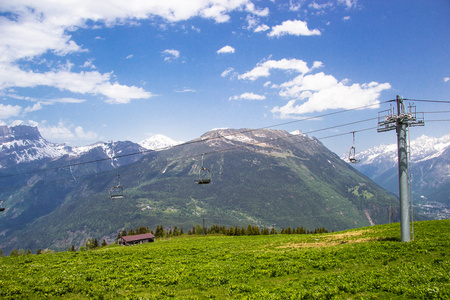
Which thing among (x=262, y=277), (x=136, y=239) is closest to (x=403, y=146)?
(x=262, y=277)

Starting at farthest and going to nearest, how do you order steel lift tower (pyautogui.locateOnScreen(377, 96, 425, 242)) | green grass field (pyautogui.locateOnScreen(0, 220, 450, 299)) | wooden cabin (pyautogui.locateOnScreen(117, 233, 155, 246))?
wooden cabin (pyautogui.locateOnScreen(117, 233, 155, 246)) < steel lift tower (pyautogui.locateOnScreen(377, 96, 425, 242)) < green grass field (pyautogui.locateOnScreen(0, 220, 450, 299))

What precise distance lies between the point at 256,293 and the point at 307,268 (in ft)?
24.1

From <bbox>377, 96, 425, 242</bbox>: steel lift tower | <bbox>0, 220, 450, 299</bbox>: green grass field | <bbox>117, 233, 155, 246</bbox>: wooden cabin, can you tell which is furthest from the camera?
<bbox>117, 233, 155, 246</bbox>: wooden cabin

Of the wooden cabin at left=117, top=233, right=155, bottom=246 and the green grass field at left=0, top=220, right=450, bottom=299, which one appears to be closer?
the green grass field at left=0, top=220, right=450, bottom=299

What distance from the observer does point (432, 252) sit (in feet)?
80.4

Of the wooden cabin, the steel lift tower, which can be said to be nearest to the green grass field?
the steel lift tower

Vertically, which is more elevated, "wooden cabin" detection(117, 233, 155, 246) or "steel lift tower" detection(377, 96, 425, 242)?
"steel lift tower" detection(377, 96, 425, 242)

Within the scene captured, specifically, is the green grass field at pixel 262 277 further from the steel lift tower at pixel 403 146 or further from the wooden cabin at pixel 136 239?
the wooden cabin at pixel 136 239

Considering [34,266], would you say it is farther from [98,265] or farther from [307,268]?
[307,268]

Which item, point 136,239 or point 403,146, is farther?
point 136,239

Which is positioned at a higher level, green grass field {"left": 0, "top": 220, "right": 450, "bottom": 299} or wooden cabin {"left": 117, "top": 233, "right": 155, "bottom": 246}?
green grass field {"left": 0, "top": 220, "right": 450, "bottom": 299}

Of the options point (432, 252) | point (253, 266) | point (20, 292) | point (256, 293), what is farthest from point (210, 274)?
point (432, 252)

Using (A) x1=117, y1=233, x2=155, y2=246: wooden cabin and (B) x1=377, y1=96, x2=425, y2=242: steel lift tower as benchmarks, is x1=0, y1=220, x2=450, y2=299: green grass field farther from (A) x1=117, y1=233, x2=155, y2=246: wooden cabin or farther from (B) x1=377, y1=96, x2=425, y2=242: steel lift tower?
(A) x1=117, y1=233, x2=155, y2=246: wooden cabin

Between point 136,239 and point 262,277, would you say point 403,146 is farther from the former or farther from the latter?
point 136,239
